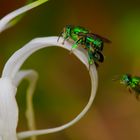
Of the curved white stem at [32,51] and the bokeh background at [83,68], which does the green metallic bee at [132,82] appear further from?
the bokeh background at [83,68]

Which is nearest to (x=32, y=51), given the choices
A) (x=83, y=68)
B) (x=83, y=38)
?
(x=83, y=38)

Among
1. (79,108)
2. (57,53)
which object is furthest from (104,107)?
(57,53)

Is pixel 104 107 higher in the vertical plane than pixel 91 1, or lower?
lower

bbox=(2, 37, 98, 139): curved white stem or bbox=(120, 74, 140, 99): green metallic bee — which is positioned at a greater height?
bbox=(2, 37, 98, 139): curved white stem

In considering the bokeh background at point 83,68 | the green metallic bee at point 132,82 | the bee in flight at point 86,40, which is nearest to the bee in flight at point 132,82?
the green metallic bee at point 132,82

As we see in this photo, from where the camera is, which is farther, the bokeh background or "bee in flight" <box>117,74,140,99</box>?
the bokeh background

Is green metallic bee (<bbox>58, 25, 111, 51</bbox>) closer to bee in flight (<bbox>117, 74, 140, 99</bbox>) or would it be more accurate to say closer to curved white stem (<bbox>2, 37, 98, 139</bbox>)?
curved white stem (<bbox>2, 37, 98, 139</bbox>)

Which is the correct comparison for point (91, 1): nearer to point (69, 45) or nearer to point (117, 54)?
point (117, 54)

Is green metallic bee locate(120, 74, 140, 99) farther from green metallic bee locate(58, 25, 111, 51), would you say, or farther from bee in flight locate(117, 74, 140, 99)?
green metallic bee locate(58, 25, 111, 51)

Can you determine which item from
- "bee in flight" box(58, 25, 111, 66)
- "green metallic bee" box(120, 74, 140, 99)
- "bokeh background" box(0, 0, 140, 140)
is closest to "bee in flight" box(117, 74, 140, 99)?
"green metallic bee" box(120, 74, 140, 99)
